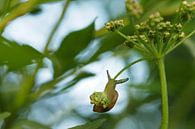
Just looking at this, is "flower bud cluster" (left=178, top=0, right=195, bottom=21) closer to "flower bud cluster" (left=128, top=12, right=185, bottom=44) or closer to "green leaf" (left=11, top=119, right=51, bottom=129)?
"flower bud cluster" (left=128, top=12, right=185, bottom=44)

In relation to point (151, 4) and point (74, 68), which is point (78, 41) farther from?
point (151, 4)

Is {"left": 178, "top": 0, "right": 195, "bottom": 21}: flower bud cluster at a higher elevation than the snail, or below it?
higher

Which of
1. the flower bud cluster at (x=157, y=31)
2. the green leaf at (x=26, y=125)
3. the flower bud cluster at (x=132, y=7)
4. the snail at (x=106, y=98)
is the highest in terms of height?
the flower bud cluster at (x=132, y=7)

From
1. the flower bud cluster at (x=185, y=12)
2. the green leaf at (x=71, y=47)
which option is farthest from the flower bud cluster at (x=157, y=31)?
the green leaf at (x=71, y=47)

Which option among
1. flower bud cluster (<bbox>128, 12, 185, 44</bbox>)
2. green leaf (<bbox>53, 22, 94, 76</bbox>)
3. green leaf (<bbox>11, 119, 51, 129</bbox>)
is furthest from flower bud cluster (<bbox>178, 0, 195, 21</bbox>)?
green leaf (<bbox>11, 119, 51, 129</bbox>)

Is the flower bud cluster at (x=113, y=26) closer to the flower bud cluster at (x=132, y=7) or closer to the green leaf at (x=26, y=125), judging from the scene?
the flower bud cluster at (x=132, y=7)

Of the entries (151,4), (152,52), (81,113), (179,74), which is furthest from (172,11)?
(152,52)
